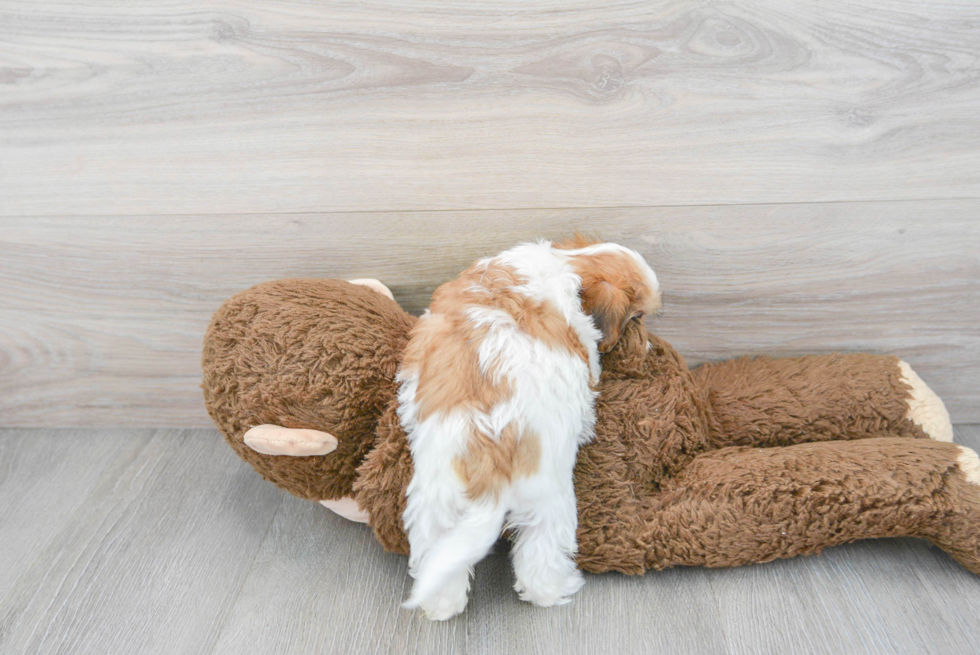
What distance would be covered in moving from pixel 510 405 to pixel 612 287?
202 millimetres

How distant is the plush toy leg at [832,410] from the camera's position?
3.33 ft

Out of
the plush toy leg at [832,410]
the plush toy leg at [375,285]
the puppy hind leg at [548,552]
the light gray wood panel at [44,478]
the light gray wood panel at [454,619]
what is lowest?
the light gray wood panel at [44,478]

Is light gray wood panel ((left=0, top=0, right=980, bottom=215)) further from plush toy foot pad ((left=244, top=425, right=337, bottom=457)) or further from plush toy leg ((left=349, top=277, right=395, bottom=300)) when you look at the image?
plush toy foot pad ((left=244, top=425, right=337, bottom=457))

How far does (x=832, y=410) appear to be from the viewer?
3.33 ft

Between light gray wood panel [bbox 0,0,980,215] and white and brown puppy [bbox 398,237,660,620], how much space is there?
0.21m

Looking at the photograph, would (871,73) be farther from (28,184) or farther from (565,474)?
(28,184)

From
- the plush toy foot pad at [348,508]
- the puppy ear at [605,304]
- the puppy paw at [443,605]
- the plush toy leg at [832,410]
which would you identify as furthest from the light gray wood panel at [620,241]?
the puppy paw at [443,605]

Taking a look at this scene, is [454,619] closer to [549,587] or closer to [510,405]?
[549,587]

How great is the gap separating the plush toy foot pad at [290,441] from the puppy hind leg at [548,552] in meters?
0.27

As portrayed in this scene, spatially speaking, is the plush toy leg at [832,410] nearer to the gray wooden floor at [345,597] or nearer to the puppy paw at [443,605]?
the gray wooden floor at [345,597]

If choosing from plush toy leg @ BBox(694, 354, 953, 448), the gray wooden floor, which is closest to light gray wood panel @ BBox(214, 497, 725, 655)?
the gray wooden floor

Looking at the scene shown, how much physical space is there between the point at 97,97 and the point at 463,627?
3.03ft

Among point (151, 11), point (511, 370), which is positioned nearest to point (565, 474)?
point (511, 370)

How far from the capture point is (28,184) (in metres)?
1.07
